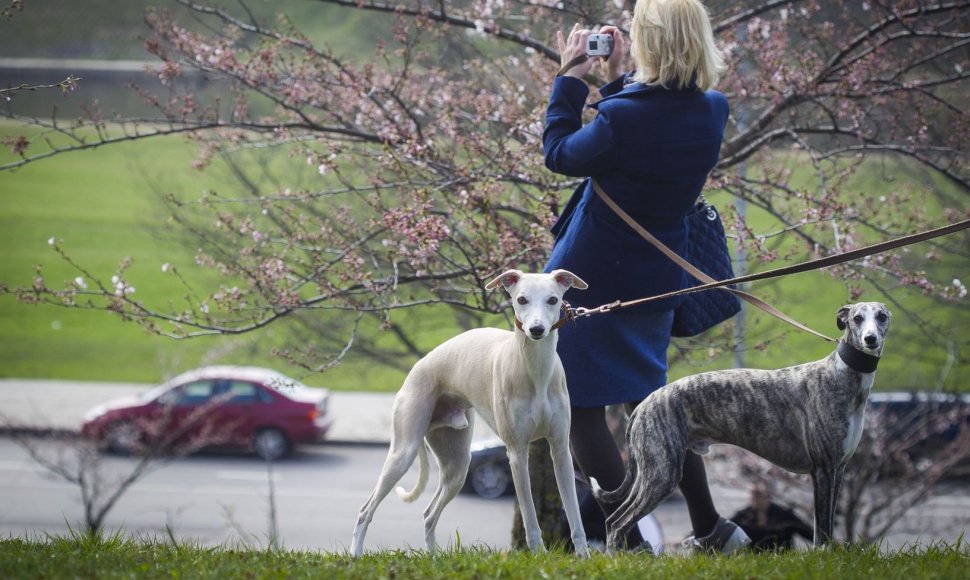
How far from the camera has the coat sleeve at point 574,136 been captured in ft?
14.2

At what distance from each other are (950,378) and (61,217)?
137 feet

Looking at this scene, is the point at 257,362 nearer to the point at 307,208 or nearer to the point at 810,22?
the point at 307,208

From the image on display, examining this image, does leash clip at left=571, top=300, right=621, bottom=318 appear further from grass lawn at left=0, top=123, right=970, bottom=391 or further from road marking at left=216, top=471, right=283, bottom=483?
road marking at left=216, top=471, right=283, bottom=483

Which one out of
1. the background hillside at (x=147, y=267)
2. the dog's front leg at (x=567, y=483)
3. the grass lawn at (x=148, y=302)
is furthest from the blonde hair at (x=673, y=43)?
the grass lawn at (x=148, y=302)

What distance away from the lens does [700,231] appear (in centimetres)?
499

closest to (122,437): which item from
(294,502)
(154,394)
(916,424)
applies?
(154,394)

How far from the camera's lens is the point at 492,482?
18891 mm

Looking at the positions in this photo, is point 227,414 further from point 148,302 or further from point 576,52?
point 576,52

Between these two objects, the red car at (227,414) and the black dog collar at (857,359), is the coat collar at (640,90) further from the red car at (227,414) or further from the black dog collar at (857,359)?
the red car at (227,414)

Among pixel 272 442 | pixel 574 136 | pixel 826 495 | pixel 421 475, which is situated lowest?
pixel 826 495

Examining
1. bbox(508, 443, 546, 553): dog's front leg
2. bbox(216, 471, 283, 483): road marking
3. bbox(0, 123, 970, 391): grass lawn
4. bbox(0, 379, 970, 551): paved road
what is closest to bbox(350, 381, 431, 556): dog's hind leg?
bbox(508, 443, 546, 553): dog's front leg

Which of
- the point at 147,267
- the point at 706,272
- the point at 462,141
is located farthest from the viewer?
the point at 147,267

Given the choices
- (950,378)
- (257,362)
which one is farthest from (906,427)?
(257,362)

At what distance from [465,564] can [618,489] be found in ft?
2.56
